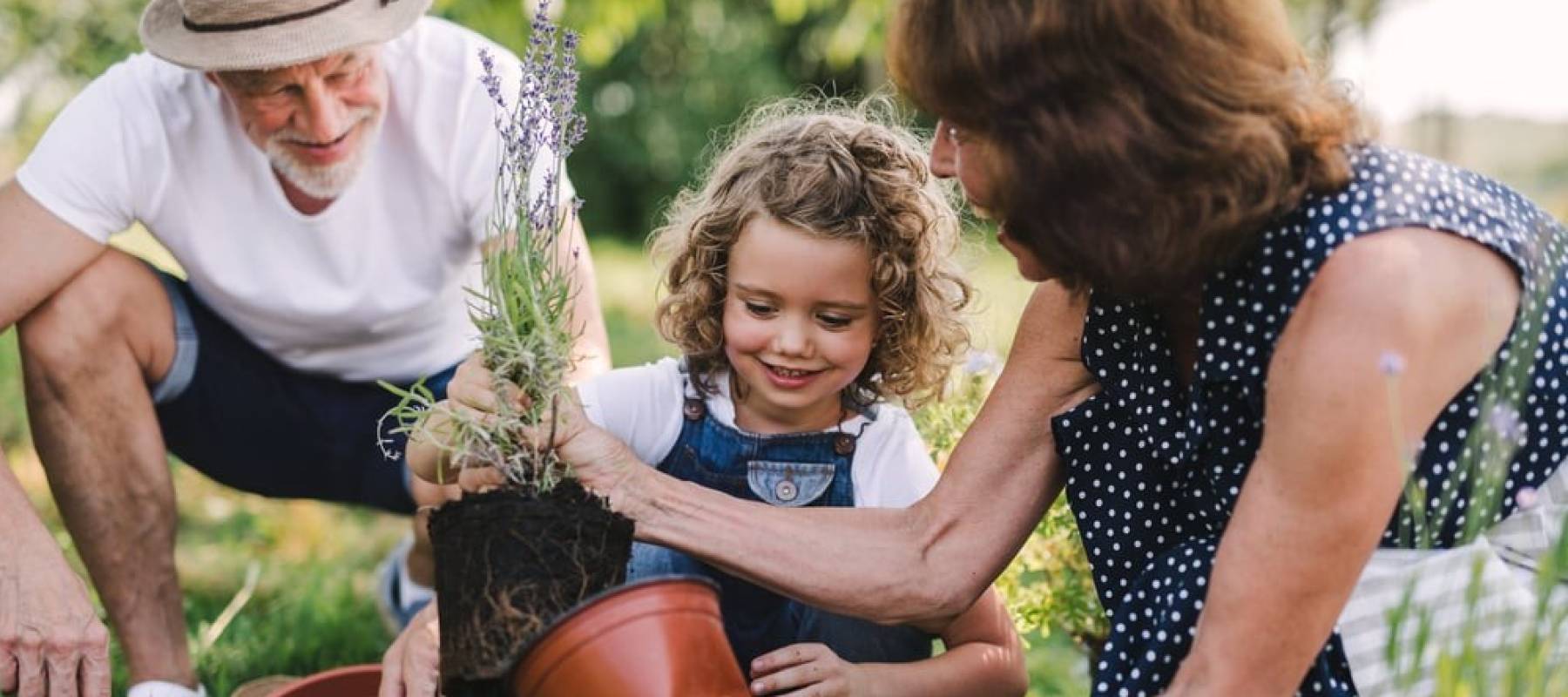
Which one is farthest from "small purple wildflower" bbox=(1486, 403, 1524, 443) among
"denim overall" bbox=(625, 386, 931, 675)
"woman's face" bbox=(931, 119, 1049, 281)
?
"denim overall" bbox=(625, 386, 931, 675)

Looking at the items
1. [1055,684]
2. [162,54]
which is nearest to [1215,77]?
[1055,684]

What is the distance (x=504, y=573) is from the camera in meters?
1.97

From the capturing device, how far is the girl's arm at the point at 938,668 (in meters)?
2.37

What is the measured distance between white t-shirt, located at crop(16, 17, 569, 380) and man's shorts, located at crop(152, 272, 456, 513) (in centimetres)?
7

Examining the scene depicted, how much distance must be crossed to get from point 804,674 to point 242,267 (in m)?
1.62

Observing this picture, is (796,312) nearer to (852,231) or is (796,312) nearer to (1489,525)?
(852,231)

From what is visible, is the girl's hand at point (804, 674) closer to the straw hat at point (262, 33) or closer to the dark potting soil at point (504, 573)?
the dark potting soil at point (504, 573)

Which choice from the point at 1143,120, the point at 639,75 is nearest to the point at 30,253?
the point at 1143,120

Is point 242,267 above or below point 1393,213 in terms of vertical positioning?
below

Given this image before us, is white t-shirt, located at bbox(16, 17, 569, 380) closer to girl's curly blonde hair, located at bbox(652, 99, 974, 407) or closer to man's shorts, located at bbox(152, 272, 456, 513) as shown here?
man's shorts, located at bbox(152, 272, 456, 513)

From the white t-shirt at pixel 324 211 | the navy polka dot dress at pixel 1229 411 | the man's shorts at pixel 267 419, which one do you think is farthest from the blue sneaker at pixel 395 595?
the navy polka dot dress at pixel 1229 411

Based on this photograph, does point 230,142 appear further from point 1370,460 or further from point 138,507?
point 1370,460

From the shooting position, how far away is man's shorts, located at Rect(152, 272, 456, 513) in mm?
3260

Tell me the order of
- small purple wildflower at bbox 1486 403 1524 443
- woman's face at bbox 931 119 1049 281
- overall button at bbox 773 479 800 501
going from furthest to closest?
overall button at bbox 773 479 800 501 → woman's face at bbox 931 119 1049 281 → small purple wildflower at bbox 1486 403 1524 443
